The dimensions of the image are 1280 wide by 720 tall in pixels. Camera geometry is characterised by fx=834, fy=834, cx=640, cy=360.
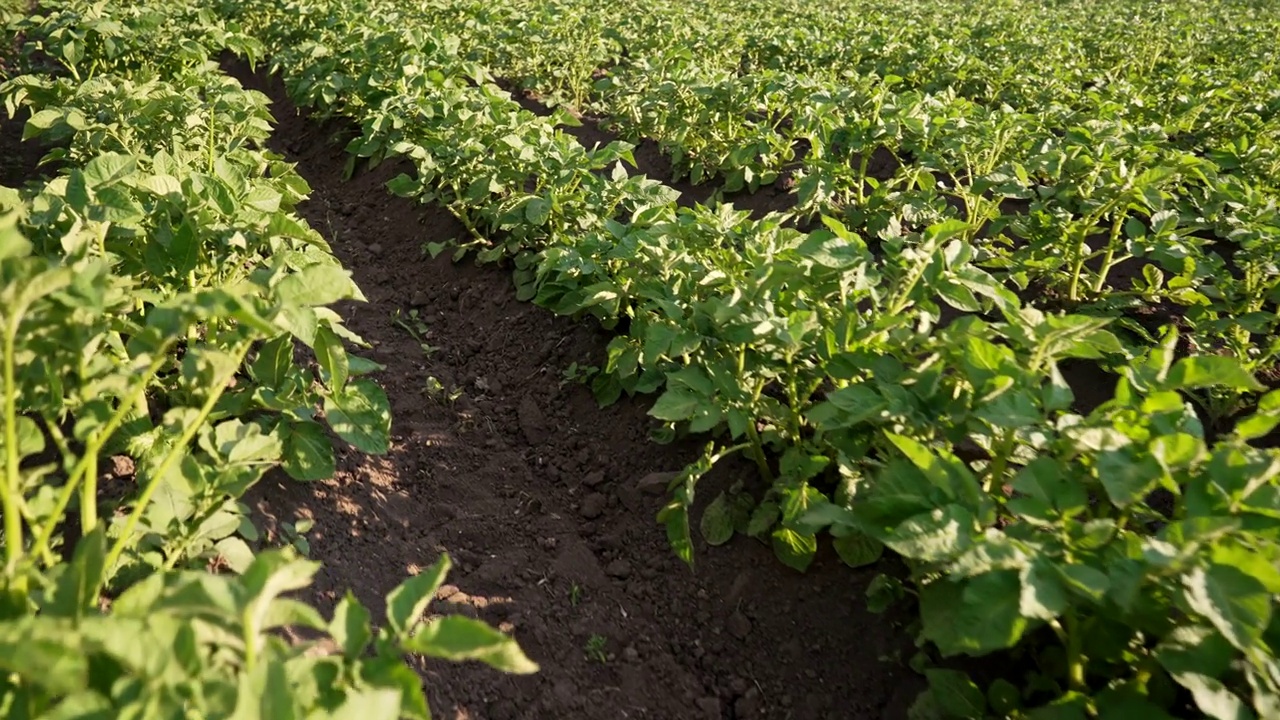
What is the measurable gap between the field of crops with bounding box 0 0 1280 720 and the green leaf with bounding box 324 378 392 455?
0.01 m

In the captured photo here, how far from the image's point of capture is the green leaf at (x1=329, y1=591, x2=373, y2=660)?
1.25 metres

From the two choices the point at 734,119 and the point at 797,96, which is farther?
the point at 734,119

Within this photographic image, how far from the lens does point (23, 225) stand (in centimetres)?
227

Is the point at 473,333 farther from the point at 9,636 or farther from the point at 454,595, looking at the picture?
the point at 9,636

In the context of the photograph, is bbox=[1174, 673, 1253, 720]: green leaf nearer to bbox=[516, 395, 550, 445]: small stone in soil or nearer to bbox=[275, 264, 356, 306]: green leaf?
bbox=[275, 264, 356, 306]: green leaf

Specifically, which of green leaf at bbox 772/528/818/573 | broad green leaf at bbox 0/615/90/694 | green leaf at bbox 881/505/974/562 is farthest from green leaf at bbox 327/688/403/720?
green leaf at bbox 772/528/818/573

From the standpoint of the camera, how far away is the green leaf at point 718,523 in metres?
2.47

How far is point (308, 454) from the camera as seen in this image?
7.11 feet

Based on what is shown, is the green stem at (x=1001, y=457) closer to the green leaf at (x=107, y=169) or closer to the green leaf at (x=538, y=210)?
the green leaf at (x=538, y=210)

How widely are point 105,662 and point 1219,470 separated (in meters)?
1.87

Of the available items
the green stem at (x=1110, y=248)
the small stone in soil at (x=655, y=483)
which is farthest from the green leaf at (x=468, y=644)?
the green stem at (x=1110, y=248)

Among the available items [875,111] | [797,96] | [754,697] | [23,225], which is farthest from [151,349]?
[797,96]

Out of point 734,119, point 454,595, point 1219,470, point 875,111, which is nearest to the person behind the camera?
point 1219,470

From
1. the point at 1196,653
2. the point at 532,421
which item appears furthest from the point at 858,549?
the point at 532,421
